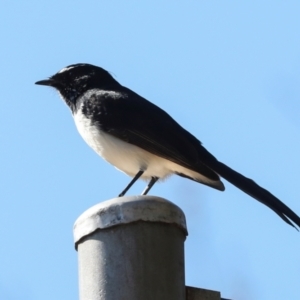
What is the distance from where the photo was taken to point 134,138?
22.9 ft

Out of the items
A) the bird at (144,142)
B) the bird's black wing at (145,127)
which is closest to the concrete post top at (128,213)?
the bird at (144,142)

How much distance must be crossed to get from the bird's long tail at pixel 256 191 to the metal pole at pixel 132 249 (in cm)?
194

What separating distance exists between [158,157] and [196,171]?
0.44 meters

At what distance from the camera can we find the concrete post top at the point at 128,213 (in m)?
3.88

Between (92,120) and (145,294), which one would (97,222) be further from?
(92,120)

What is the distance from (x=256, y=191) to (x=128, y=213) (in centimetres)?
265

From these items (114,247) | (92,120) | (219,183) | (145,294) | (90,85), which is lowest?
(145,294)

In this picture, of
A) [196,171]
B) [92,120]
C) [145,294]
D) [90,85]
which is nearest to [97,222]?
[145,294]

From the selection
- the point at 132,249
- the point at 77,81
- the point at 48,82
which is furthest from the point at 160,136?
the point at 132,249

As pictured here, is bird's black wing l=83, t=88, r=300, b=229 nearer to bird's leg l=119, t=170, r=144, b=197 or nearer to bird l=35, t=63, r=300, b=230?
bird l=35, t=63, r=300, b=230

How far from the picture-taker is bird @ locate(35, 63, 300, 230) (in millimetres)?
6680

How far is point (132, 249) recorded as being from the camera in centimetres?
372

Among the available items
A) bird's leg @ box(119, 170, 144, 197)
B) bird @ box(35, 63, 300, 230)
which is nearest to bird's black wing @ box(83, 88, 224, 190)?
bird @ box(35, 63, 300, 230)

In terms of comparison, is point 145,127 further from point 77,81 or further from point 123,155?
point 77,81
